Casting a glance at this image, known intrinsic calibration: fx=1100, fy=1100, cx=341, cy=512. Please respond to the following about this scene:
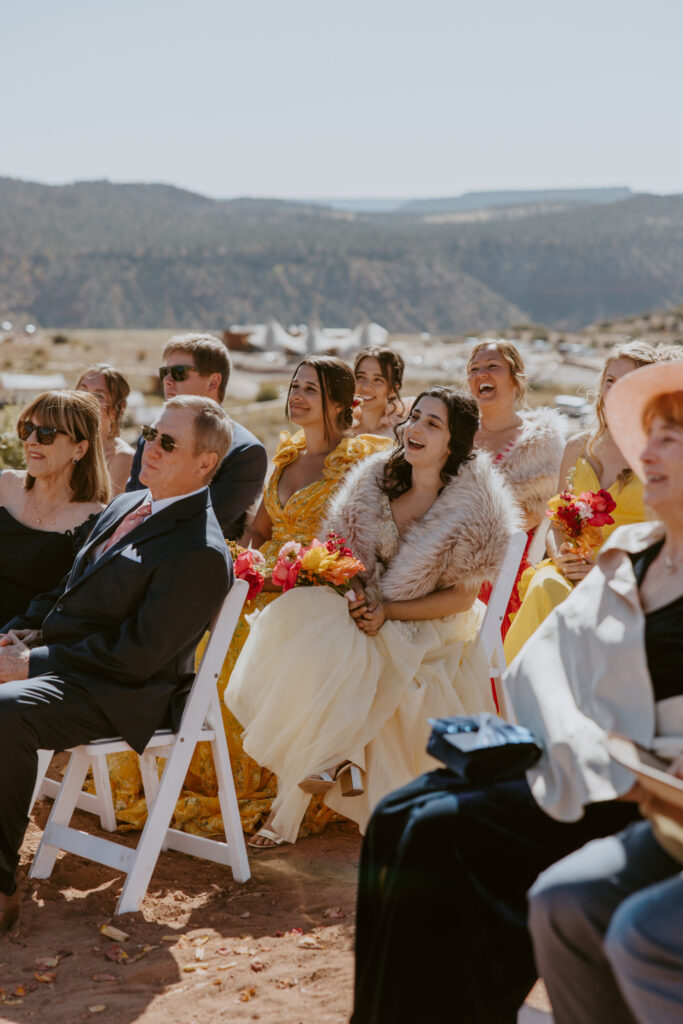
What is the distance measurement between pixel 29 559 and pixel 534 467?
110 inches

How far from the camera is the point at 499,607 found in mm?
4777

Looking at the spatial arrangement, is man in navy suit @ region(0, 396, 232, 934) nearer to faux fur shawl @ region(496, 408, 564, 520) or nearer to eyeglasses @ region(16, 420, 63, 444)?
eyeglasses @ region(16, 420, 63, 444)

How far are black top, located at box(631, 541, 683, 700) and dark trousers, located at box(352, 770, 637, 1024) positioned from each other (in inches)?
→ 12.9

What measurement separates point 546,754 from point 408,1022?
0.71 meters

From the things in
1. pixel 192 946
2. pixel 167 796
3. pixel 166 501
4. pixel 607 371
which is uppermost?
pixel 607 371

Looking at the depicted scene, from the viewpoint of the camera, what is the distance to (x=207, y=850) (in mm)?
4438

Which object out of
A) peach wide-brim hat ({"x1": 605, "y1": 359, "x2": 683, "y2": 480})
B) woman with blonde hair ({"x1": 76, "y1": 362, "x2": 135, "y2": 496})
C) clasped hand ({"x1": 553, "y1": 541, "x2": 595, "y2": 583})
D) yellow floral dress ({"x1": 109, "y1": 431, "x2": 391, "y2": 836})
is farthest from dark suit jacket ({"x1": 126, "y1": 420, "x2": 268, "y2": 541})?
peach wide-brim hat ({"x1": 605, "y1": 359, "x2": 683, "y2": 480})

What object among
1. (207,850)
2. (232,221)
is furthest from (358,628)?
(232,221)

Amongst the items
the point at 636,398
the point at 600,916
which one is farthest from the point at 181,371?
the point at 600,916

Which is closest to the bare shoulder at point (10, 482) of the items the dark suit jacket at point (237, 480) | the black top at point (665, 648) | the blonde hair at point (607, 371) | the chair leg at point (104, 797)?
the dark suit jacket at point (237, 480)

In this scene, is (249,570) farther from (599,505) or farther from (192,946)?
(599,505)

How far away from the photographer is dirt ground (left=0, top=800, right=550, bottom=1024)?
10.8 feet

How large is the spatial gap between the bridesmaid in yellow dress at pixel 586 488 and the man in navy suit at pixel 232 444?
1.45 m

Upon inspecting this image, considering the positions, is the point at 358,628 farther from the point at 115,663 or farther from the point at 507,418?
the point at 507,418
